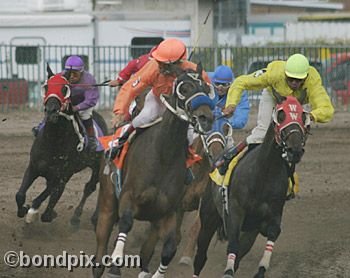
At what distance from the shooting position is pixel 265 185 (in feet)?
30.5

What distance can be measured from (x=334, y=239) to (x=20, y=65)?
13.0 metres

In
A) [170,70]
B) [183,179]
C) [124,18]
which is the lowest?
[183,179]

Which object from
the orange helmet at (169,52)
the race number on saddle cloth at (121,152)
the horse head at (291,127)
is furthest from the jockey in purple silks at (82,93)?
the horse head at (291,127)

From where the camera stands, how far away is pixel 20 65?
2333 cm

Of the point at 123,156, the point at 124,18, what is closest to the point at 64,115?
the point at 123,156

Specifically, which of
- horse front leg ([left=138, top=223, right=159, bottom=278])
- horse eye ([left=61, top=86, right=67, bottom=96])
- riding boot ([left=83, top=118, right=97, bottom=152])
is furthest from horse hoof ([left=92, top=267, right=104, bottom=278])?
riding boot ([left=83, top=118, right=97, bottom=152])

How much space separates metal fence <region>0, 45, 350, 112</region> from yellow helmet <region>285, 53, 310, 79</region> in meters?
13.6

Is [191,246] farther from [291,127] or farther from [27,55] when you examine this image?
[27,55]

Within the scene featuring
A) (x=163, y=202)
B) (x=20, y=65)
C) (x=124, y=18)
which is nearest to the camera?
(x=163, y=202)

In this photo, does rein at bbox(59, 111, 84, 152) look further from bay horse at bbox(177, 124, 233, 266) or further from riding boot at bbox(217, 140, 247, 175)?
riding boot at bbox(217, 140, 247, 175)

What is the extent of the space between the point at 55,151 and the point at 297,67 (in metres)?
3.91

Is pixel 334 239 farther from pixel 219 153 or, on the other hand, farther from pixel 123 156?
pixel 123 156

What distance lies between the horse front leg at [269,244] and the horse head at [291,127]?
67cm

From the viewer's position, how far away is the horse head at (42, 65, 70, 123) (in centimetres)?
1180
